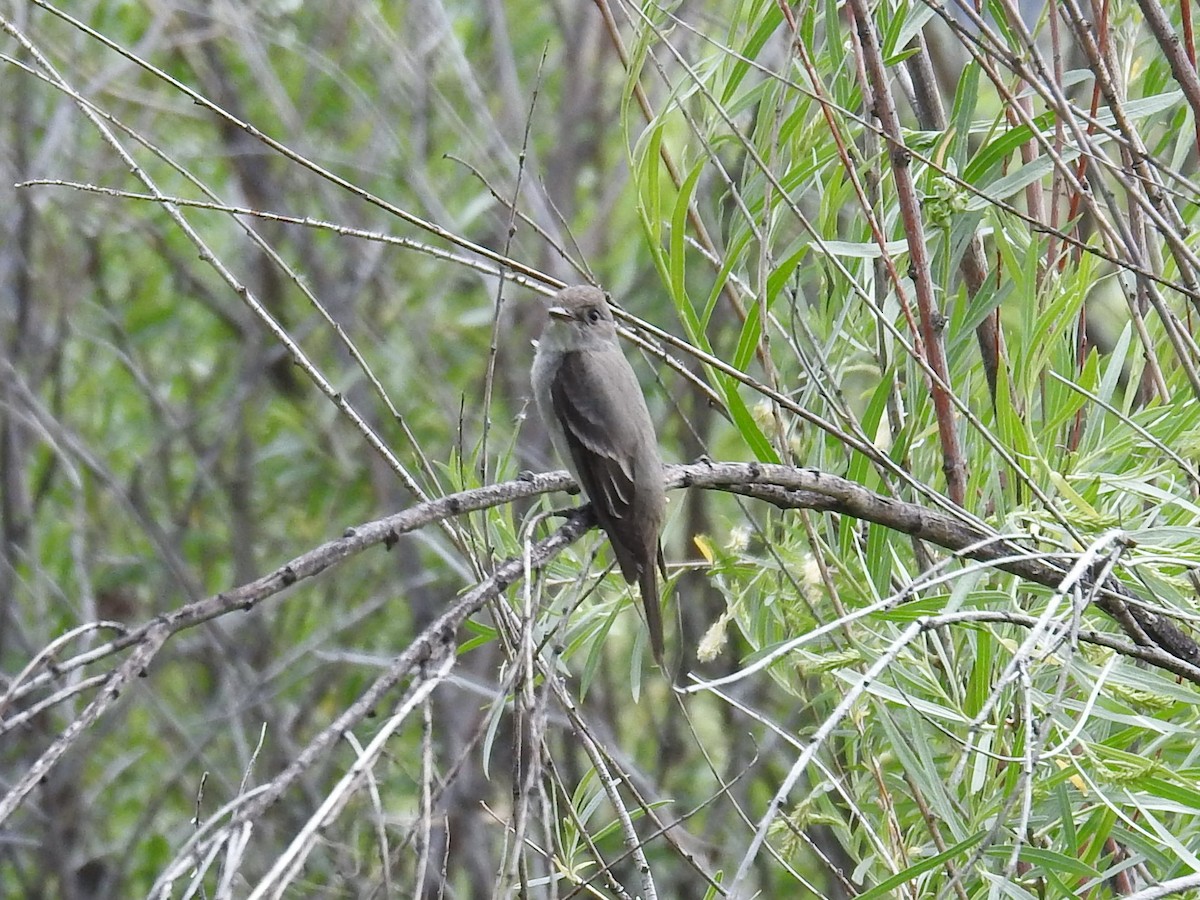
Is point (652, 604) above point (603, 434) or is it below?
below

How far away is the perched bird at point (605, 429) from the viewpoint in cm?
318

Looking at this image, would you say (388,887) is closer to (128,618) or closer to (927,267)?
(927,267)

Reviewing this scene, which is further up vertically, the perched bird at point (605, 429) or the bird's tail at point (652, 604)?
the perched bird at point (605, 429)

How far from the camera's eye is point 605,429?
3.58 m

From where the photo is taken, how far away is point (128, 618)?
7.33m

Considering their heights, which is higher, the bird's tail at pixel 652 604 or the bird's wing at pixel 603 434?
the bird's wing at pixel 603 434

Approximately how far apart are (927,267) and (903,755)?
0.92 metres

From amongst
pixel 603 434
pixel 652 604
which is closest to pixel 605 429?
pixel 603 434

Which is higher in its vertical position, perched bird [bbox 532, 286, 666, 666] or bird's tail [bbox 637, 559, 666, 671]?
perched bird [bbox 532, 286, 666, 666]

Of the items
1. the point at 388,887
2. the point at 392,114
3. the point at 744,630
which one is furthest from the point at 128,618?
the point at 388,887

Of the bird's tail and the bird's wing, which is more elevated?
the bird's wing

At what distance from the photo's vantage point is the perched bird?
3178 millimetres

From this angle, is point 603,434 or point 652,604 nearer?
point 652,604

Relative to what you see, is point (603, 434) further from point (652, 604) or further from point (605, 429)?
point (652, 604)
